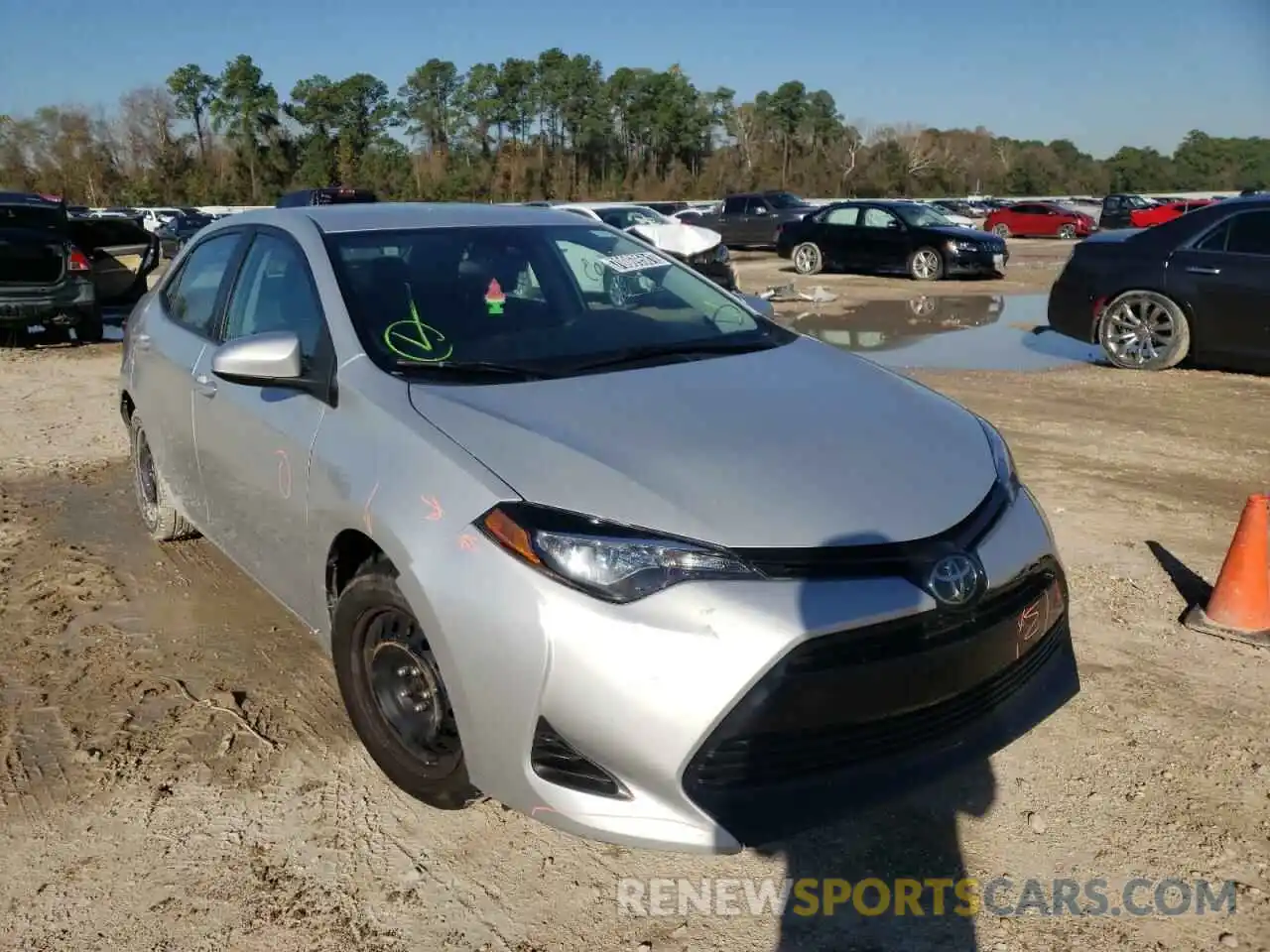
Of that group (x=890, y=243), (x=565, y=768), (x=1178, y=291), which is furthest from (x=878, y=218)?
(x=565, y=768)

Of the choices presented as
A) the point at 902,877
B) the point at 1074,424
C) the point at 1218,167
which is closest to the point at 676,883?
the point at 902,877

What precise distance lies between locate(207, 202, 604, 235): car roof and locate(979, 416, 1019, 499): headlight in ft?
6.25

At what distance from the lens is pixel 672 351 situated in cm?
343

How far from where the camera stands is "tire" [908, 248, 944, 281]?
20078 millimetres

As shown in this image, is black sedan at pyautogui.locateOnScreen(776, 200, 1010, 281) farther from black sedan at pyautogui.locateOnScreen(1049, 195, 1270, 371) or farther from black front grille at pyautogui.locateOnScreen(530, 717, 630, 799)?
black front grille at pyautogui.locateOnScreen(530, 717, 630, 799)

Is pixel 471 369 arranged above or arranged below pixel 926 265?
above

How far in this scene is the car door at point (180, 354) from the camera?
4.13 meters

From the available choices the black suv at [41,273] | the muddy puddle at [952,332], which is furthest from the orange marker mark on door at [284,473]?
the black suv at [41,273]

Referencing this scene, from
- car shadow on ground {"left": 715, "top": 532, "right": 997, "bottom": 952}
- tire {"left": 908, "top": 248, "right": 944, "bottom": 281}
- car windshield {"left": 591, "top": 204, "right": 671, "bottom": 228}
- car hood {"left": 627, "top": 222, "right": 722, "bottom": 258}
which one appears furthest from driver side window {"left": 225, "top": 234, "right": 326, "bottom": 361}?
tire {"left": 908, "top": 248, "right": 944, "bottom": 281}

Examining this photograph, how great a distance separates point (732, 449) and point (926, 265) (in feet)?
61.6

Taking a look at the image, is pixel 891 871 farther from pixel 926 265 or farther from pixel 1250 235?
pixel 926 265

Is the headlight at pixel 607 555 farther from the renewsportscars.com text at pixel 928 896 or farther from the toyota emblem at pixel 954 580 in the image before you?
the renewsportscars.com text at pixel 928 896

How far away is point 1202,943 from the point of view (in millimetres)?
2410

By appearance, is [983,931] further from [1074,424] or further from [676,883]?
[1074,424]
